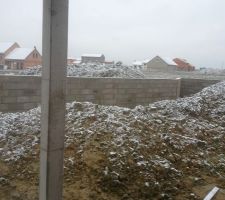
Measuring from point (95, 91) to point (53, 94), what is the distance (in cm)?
589

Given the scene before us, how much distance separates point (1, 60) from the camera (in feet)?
160

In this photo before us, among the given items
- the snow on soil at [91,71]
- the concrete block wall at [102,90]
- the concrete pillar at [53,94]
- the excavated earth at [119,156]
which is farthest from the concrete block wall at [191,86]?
the concrete pillar at [53,94]

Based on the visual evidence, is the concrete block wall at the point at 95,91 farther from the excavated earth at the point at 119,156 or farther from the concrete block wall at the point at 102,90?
the excavated earth at the point at 119,156

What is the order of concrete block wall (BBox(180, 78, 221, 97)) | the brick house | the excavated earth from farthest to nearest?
the brick house
concrete block wall (BBox(180, 78, 221, 97))
the excavated earth

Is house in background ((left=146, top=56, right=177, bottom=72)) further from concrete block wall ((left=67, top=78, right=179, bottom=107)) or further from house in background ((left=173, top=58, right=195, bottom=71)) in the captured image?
concrete block wall ((left=67, top=78, right=179, bottom=107))

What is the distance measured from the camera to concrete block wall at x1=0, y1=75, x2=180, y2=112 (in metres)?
6.99

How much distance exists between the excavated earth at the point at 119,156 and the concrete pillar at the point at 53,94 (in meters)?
1.20

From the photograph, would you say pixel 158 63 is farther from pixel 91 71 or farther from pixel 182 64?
pixel 91 71

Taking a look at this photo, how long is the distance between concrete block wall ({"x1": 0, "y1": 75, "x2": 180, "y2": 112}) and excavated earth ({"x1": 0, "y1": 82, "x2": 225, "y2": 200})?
56cm

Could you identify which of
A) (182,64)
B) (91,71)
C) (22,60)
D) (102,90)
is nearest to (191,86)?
(91,71)

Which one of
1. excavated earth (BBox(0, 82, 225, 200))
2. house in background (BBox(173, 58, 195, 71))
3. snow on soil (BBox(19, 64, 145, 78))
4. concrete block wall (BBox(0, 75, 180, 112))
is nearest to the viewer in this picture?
excavated earth (BBox(0, 82, 225, 200))

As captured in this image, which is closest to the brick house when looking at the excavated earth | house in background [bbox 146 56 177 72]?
house in background [bbox 146 56 177 72]

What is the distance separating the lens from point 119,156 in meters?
5.20

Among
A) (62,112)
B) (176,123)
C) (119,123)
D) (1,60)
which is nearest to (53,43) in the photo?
(62,112)
